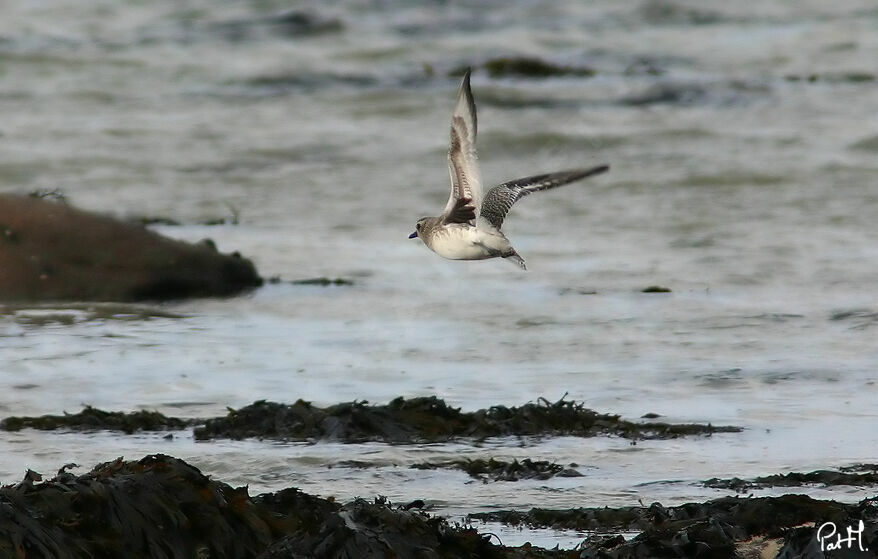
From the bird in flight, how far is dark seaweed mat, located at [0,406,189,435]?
3.91 feet

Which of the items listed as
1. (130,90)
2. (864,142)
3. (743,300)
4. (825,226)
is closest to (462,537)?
(743,300)

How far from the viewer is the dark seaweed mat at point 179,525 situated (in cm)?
370

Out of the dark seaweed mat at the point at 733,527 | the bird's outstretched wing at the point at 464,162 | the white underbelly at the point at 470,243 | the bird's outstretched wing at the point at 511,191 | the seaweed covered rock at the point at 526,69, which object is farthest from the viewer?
the seaweed covered rock at the point at 526,69

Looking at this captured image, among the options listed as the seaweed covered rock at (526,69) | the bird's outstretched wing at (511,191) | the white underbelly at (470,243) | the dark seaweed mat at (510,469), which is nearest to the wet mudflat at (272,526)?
the dark seaweed mat at (510,469)

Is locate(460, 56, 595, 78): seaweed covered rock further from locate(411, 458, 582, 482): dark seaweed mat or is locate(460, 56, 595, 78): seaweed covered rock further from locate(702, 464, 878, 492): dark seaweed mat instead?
locate(702, 464, 878, 492): dark seaweed mat

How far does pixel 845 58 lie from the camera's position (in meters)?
18.2

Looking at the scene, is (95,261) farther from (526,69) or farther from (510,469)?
(526,69)

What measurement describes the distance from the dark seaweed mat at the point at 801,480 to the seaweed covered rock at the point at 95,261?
4125 mm

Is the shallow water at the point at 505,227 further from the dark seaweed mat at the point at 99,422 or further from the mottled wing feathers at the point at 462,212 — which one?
the mottled wing feathers at the point at 462,212

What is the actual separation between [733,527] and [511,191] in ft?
6.55

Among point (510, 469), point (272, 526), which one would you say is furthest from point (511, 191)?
point (272, 526)

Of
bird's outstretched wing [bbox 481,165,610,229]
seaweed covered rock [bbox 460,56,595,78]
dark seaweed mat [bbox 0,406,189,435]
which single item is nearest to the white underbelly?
bird's outstretched wing [bbox 481,165,610,229]

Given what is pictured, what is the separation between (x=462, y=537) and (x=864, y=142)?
34.1 ft

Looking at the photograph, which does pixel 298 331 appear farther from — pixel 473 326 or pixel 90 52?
pixel 90 52
